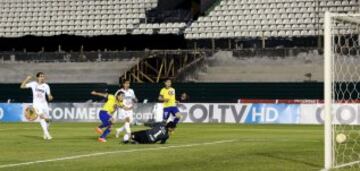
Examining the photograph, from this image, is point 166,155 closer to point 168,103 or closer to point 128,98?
point 128,98

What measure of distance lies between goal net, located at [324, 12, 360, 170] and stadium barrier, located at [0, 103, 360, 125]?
6.54 ft

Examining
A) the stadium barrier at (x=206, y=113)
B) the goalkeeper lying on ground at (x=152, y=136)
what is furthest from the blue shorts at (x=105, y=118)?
the stadium barrier at (x=206, y=113)

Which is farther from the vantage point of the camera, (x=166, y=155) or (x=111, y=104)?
(x=111, y=104)

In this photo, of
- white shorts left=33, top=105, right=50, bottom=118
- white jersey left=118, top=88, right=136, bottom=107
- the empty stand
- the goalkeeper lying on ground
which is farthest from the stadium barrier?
the goalkeeper lying on ground

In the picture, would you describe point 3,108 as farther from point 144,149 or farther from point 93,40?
point 144,149

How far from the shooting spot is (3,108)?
4631 centimetres

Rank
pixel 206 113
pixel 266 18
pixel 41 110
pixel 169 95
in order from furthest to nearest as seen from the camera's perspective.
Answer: pixel 266 18 → pixel 206 113 → pixel 169 95 → pixel 41 110

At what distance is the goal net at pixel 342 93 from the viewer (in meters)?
15.6

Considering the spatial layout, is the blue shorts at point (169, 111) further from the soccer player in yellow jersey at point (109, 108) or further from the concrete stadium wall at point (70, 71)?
the concrete stadium wall at point (70, 71)

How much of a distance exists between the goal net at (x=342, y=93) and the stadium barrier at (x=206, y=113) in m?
1.99

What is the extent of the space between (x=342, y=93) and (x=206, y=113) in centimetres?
712

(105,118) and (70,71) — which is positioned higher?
(70,71)

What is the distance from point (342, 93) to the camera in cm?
3912

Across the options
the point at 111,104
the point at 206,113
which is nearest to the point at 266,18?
the point at 206,113
